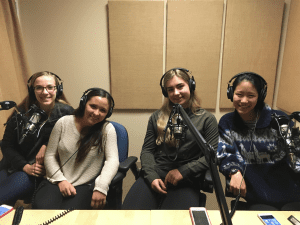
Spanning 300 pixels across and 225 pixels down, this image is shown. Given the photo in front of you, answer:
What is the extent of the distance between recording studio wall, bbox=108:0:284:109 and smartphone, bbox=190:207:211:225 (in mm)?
1557

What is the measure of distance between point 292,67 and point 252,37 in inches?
19.3

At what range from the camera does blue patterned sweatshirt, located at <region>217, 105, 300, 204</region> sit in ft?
3.71


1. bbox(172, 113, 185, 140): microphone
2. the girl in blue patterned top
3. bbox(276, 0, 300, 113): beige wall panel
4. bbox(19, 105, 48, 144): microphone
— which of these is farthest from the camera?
bbox(276, 0, 300, 113): beige wall panel

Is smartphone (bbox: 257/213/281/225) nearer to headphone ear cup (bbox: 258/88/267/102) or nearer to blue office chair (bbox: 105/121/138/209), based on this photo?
headphone ear cup (bbox: 258/88/267/102)

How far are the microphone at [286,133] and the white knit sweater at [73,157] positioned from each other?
0.94 metres

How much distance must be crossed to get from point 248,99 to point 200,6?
1.35 meters

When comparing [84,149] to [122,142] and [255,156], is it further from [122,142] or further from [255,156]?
[255,156]

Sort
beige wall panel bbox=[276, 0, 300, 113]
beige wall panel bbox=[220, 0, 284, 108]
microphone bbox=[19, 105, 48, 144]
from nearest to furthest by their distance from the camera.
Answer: microphone bbox=[19, 105, 48, 144] → beige wall panel bbox=[276, 0, 300, 113] → beige wall panel bbox=[220, 0, 284, 108]

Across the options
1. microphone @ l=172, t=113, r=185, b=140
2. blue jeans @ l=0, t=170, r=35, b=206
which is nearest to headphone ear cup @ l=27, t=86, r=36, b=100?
blue jeans @ l=0, t=170, r=35, b=206

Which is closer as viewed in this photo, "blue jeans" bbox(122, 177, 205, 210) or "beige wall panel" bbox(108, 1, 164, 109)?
"blue jeans" bbox(122, 177, 205, 210)

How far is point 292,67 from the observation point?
6.58ft

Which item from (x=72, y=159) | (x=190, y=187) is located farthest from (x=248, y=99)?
(x=72, y=159)

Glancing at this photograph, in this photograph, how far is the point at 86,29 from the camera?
7.14 feet

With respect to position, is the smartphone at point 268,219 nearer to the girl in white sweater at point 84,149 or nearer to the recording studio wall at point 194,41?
the girl in white sweater at point 84,149
